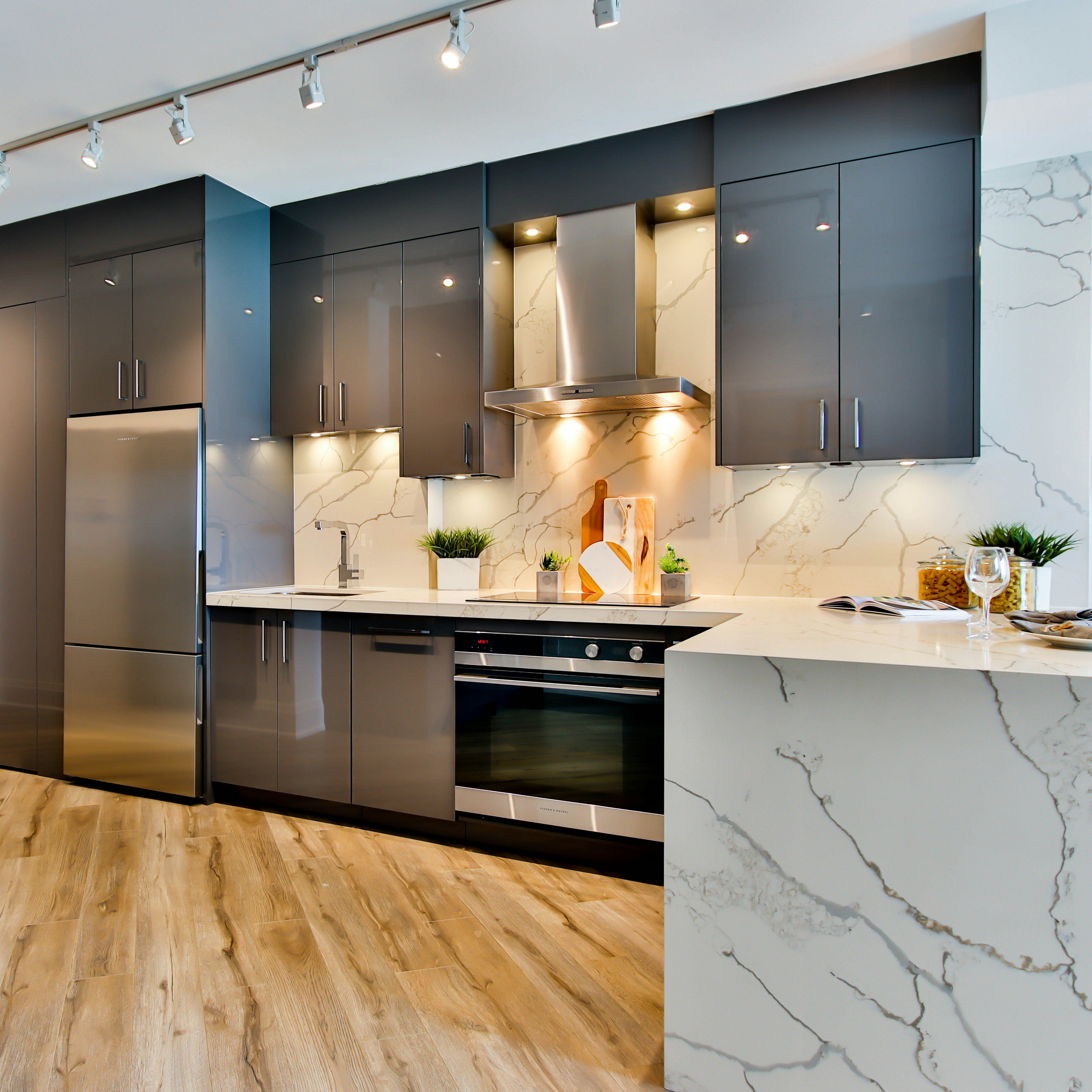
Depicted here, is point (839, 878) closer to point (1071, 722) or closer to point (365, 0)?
point (1071, 722)

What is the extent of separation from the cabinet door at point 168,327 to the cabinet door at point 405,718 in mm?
1345

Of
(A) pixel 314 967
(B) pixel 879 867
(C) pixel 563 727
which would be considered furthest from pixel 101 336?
(B) pixel 879 867

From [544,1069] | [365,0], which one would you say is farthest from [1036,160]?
[544,1069]

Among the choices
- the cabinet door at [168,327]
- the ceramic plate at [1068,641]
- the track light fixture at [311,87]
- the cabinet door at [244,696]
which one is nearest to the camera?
the ceramic plate at [1068,641]

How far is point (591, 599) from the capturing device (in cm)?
287

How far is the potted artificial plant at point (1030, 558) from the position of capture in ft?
6.66

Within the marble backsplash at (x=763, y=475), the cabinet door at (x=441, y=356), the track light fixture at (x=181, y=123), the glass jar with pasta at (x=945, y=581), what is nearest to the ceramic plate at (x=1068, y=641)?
the glass jar with pasta at (x=945, y=581)

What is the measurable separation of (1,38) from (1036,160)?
3.29 metres

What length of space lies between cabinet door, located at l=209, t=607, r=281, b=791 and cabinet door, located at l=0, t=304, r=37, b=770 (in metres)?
1.09

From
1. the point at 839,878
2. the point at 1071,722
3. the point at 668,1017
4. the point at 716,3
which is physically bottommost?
the point at 668,1017

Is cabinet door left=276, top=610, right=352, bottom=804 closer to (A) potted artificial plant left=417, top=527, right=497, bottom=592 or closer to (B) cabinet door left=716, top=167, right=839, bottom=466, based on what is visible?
(A) potted artificial plant left=417, top=527, right=497, bottom=592

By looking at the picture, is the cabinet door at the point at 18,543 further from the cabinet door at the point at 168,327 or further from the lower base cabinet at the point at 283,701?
the lower base cabinet at the point at 283,701

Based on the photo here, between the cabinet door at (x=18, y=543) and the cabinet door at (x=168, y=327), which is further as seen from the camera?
the cabinet door at (x=18, y=543)

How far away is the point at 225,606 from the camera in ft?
10.2
